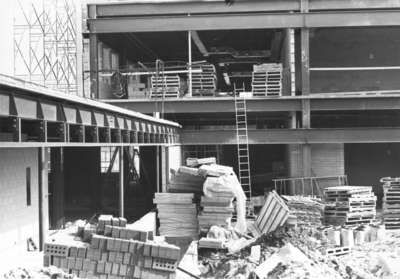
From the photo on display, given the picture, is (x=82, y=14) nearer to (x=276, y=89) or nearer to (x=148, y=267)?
(x=276, y=89)

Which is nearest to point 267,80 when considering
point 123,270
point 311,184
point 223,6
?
point 223,6

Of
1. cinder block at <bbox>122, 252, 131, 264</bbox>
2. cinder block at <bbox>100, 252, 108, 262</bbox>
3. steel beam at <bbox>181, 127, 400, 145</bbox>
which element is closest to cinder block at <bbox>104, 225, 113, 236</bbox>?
cinder block at <bbox>100, 252, 108, 262</bbox>

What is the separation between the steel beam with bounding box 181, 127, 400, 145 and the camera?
821 inches

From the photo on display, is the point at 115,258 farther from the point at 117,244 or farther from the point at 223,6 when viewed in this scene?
the point at 223,6

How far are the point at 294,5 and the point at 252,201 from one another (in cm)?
803

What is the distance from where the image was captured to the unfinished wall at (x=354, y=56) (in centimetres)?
2722

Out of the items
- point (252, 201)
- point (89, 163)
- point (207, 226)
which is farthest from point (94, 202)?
point (207, 226)

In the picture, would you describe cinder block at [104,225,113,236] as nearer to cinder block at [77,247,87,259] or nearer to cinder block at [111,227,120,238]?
cinder block at [111,227,120,238]

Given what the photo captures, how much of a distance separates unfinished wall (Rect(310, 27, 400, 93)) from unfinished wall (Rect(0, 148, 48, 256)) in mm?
15861

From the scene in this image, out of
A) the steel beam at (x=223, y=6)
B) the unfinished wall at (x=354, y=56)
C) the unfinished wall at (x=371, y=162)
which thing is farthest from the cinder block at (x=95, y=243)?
Answer: the unfinished wall at (x=354, y=56)

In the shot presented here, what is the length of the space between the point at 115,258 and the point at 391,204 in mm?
11387

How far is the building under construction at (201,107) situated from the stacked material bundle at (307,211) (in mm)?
4070

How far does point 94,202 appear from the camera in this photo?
80.2 feet

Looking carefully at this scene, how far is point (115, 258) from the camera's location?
10406 millimetres
